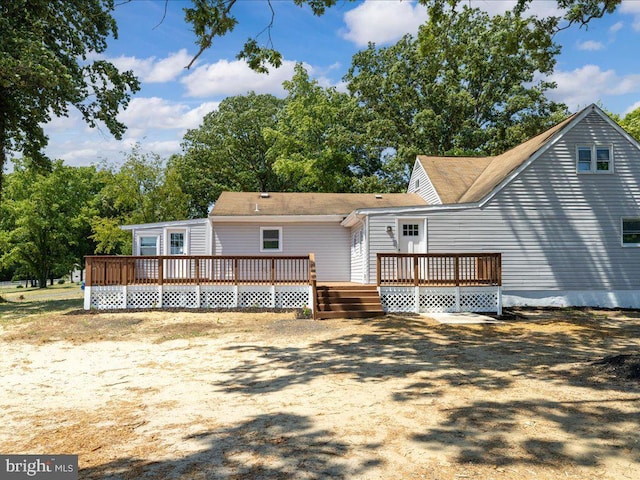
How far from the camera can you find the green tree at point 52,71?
15.8 m

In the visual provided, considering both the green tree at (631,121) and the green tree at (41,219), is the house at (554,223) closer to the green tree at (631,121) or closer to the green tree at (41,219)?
the green tree at (631,121)

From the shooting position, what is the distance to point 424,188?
2212 cm

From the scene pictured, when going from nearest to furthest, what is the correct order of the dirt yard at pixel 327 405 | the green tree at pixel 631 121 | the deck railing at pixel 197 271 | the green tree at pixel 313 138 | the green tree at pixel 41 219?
the dirt yard at pixel 327 405 → the deck railing at pixel 197 271 → the green tree at pixel 313 138 → the green tree at pixel 631 121 → the green tree at pixel 41 219

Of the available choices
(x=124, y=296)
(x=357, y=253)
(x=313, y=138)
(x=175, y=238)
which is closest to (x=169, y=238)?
(x=175, y=238)

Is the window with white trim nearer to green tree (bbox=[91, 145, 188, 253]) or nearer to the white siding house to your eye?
the white siding house

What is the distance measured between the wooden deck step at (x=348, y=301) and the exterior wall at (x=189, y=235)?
7191mm

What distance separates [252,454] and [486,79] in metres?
34.0

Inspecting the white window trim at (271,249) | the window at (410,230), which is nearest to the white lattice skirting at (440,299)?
the window at (410,230)

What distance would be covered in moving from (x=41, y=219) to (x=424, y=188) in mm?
39805

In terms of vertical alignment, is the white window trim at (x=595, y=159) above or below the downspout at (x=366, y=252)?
above

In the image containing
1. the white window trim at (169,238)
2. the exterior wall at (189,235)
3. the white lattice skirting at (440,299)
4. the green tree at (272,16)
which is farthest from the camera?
the exterior wall at (189,235)

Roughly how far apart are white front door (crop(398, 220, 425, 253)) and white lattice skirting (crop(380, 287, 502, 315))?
2384mm

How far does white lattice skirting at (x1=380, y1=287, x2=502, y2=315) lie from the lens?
1477 cm
